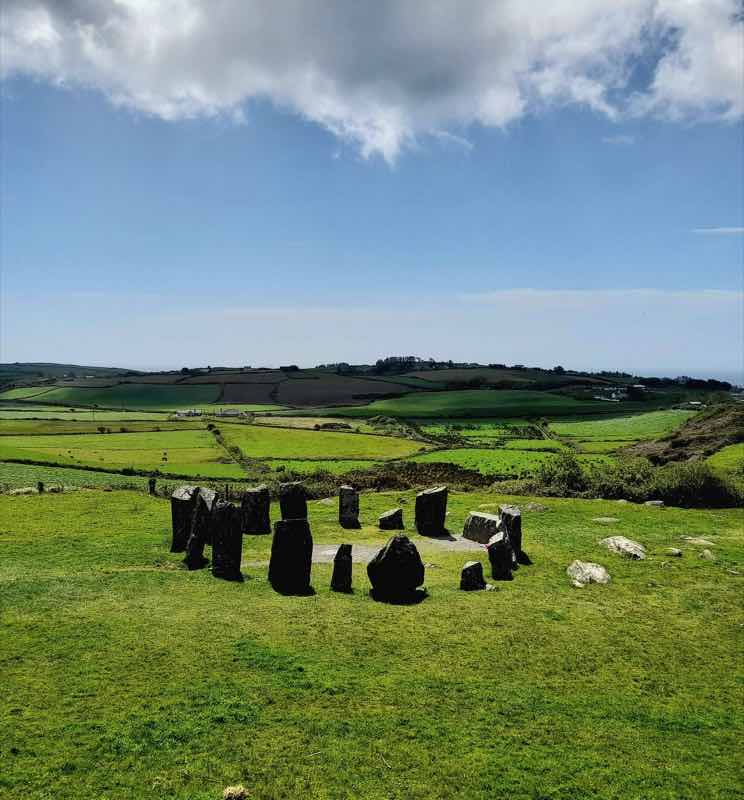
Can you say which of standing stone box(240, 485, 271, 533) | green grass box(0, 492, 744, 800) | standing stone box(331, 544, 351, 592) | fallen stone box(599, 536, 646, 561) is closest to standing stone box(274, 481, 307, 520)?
standing stone box(240, 485, 271, 533)

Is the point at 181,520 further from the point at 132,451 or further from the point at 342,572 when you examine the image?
the point at 132,451

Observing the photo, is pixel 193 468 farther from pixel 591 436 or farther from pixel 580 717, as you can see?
pixel 591 436

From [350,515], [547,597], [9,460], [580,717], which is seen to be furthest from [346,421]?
[580,717]

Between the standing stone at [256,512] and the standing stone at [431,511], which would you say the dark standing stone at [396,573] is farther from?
the standing stone at [256,512]

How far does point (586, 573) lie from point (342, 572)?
10.4 metres

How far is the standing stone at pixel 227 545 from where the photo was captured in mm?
25266

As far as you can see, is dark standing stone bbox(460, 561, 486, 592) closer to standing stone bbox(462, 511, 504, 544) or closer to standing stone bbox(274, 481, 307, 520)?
standing stone bbox(462, 511, 504, 544)

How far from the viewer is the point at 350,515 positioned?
122 feet

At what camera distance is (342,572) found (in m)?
24.4

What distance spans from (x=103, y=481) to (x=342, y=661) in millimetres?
43944

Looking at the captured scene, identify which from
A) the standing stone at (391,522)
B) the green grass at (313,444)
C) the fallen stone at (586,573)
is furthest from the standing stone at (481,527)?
the green grass at (313,444)

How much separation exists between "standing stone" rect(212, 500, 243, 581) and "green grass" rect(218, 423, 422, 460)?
47.1 metres

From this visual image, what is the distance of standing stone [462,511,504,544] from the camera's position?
109 ft

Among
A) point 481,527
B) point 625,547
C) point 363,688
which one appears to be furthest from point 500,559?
point 363,688
